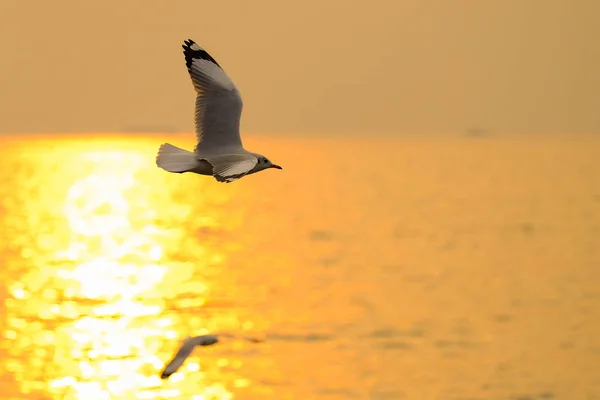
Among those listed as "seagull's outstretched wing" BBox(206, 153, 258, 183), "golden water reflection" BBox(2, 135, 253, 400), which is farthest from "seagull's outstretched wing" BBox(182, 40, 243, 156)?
"golden water reflection" BBox(2, 135, 253, 400)

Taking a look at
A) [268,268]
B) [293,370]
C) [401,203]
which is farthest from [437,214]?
[293,370]

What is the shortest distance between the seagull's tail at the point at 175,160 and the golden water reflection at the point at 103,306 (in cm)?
1380

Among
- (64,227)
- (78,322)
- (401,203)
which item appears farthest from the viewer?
(401,203)

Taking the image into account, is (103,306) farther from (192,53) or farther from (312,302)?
(192,53)

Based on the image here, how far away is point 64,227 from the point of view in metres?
92.1

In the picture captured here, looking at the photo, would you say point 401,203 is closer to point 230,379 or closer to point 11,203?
point 11,203

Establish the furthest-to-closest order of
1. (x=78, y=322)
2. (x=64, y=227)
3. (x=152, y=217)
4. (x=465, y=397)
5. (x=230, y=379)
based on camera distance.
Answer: (x=152, y=217) < (x=64, y=227) < (x=78, y=322) < (x=230, y=379) < (x=465, y=397)

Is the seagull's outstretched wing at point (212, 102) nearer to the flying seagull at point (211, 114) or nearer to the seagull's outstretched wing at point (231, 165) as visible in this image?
the flying seagull at point (211, 114)

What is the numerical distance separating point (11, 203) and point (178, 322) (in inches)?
3286

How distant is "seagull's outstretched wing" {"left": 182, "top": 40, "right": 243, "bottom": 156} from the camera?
21.5 meters

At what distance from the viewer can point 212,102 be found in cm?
2173

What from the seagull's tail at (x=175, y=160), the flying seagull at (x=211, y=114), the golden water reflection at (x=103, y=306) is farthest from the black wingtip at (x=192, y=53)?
the golden water reflection at (x=103, y=306)

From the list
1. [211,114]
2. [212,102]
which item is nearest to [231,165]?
[211,114]

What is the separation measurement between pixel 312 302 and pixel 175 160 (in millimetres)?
28589
